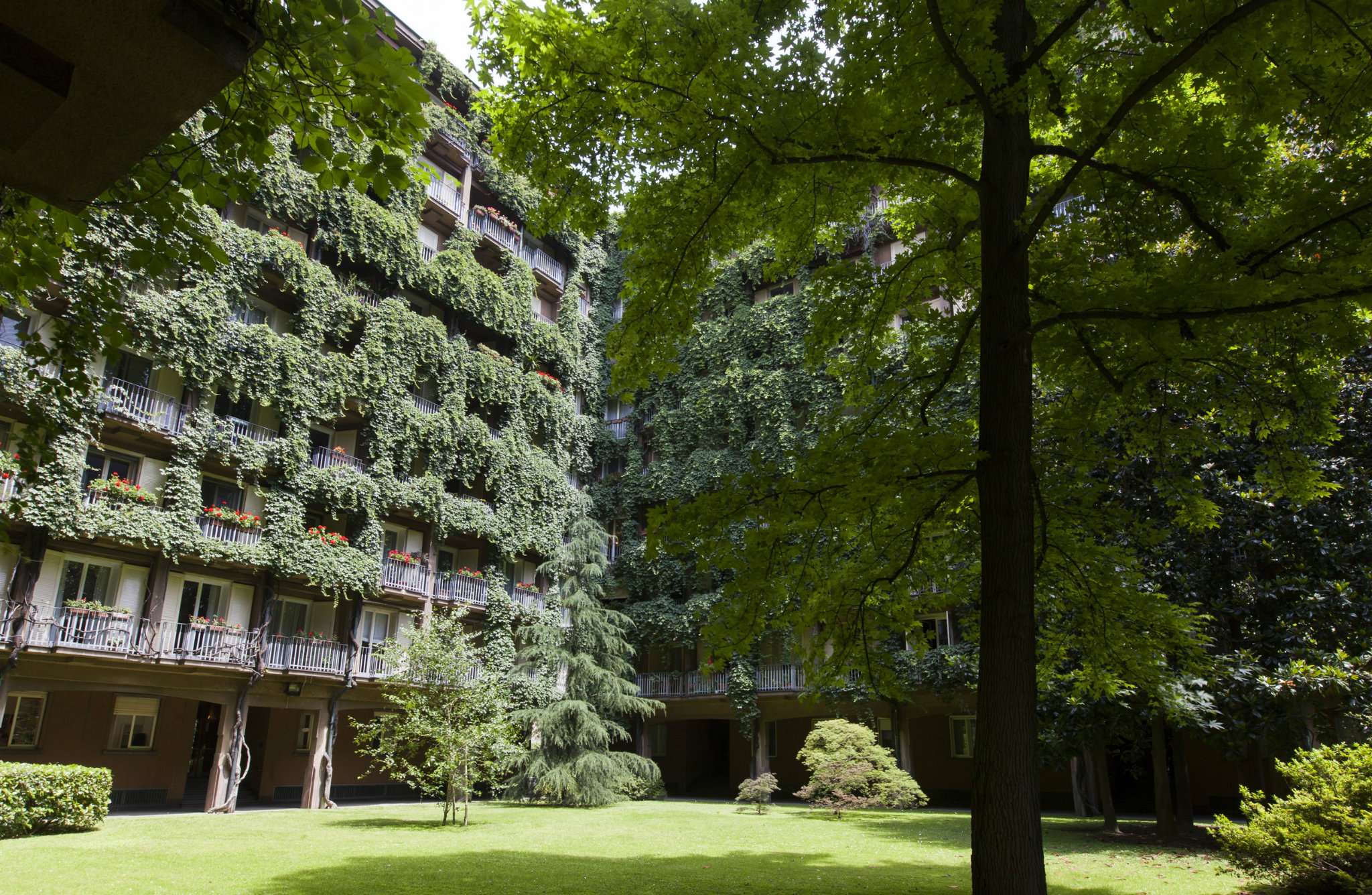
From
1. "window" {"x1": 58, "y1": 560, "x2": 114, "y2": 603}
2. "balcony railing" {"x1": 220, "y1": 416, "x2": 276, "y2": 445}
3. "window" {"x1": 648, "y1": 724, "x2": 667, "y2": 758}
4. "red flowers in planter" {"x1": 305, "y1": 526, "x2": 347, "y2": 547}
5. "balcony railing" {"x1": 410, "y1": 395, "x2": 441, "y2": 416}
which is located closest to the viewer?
"window" {"x1": 58, "y1": 560, "x2": 114, "y2": 603}

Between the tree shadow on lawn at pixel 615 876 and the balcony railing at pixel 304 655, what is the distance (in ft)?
36.0

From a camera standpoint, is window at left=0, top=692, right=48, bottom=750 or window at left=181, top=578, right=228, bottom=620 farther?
window at left=181, top=578, right=228, bottom=620

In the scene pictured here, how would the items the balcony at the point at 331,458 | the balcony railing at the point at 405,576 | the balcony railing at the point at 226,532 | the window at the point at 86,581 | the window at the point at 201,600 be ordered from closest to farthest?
the window at the point at 86,581 < the balcony railing at the point at 226,532 < the window at the point at 201,600 < the balcony at the point at 331,458 < the balcony railing at the point at 405,576

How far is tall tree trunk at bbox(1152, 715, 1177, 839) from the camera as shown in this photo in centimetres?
1424

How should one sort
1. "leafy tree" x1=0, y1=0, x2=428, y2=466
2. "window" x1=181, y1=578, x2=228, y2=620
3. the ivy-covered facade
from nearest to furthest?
"leafy tree" x1=0, y1=0, x2=428, y2=466, the ivy-covered facade, "window" x1=181, y1=578, x2=228, y2=620

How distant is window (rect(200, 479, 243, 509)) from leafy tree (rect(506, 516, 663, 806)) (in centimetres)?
911

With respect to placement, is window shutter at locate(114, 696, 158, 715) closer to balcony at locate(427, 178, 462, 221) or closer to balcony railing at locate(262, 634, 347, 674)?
balcony railing at locate(262, 634, 347, 674)

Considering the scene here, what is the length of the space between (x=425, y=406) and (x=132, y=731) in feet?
38.4

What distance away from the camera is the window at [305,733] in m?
23.9

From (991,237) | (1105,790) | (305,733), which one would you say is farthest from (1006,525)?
(305,733)

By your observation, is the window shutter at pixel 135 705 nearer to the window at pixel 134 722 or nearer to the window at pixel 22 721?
the window at pixel 134 722

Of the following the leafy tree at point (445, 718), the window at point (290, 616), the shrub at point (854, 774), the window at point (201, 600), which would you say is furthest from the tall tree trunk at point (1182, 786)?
the window at point (201, 600)

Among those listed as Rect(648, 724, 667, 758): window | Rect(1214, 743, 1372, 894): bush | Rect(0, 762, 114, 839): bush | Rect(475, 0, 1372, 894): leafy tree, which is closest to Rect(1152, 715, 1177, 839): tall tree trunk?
Rect(1214, 743, 1372, 894): bush

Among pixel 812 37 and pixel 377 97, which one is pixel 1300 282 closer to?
pixel 812 37
